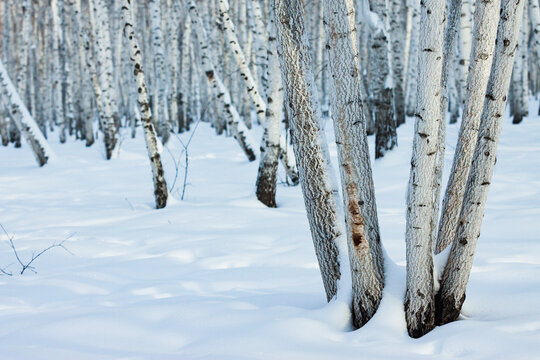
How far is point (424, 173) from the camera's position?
2.01 m

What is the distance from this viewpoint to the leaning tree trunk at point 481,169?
202 cm

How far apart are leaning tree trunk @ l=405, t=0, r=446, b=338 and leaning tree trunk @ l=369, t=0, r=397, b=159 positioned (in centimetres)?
527

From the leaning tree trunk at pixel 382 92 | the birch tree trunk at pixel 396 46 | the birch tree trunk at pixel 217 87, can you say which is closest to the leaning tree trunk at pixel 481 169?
the leaning tree trunk at pixel 382 92

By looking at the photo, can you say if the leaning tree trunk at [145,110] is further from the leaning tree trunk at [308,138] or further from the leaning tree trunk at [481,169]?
the leaning tree trunk at [481,169]

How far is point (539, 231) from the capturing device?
3.65 m

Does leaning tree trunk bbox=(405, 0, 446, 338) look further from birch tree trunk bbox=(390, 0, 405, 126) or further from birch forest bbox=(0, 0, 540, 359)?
birch tree trunk bbox=(390, 0, 405, 126)

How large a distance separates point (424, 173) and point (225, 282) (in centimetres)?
160

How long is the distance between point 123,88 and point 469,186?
2127 centimetres

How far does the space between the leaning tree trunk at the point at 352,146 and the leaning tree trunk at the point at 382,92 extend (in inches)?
204

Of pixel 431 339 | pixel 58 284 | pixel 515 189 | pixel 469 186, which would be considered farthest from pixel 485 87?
pixel 515 189

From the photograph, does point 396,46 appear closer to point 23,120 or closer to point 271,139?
point 271,139

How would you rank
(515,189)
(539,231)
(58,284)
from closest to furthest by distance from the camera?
(58,284) → (539,231) → (515,189)

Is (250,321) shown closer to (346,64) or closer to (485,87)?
(346,64)

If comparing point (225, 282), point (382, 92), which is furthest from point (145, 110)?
point (382, 92)
